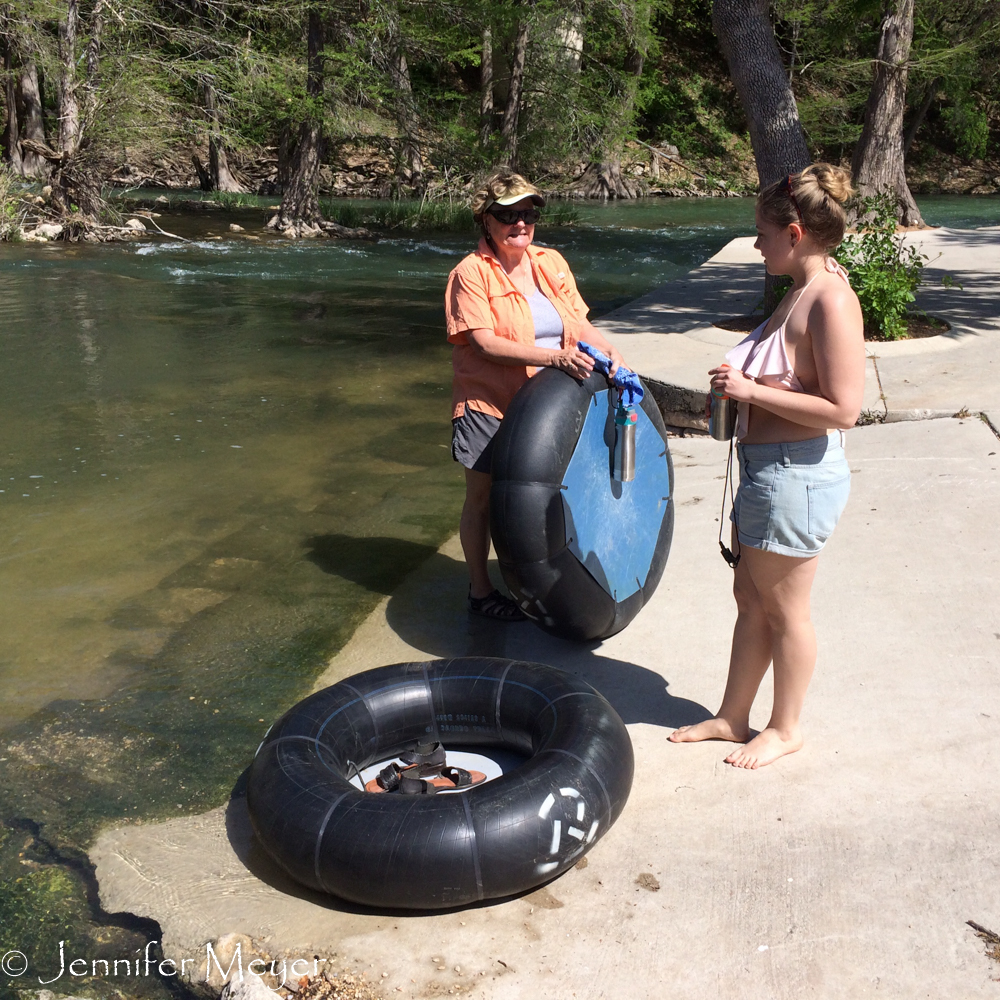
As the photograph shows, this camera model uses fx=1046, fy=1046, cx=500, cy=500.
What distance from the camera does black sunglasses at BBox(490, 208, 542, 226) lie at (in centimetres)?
414

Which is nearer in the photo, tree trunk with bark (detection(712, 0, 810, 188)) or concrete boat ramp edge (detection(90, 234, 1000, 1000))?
concrete boat ramp edge (detection(90, 234, 1000, 1000))

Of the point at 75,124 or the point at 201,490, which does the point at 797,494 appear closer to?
the point at 201,490

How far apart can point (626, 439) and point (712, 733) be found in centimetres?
121

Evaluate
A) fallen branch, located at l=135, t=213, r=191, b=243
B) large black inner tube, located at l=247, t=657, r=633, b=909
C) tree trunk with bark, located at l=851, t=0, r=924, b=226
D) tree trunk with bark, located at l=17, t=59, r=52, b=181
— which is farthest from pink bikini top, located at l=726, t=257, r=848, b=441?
tree trunk with bark, located at l=17, t=59, r=52, b=181

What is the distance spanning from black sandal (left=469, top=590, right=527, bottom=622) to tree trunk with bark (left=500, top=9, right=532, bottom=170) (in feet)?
71.4

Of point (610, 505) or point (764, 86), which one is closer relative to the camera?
point (610, 505)

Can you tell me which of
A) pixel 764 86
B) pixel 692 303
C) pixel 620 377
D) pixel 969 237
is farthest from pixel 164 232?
pixel 620 377

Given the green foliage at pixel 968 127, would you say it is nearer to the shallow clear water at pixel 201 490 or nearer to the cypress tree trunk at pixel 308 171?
the cypress tree trunk at pixel 308 171

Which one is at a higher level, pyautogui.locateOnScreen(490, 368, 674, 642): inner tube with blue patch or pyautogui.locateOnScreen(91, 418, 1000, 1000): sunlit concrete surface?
pyautogui.locateOnScreen(490, 368, 674, 642): inner tube with blue patch

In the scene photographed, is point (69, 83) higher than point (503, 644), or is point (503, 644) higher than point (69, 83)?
point (69, 83)

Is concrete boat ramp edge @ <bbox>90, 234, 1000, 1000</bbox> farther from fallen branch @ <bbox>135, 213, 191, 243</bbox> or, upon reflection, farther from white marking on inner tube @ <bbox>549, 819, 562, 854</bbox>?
fallen branch @ <bbox>135, 213, 191, 243</bbox>

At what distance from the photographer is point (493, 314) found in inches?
168

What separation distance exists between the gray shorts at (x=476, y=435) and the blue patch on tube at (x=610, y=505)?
18.8 inches

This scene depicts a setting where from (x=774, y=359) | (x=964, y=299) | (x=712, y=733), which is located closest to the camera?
(x=774, y=359)
